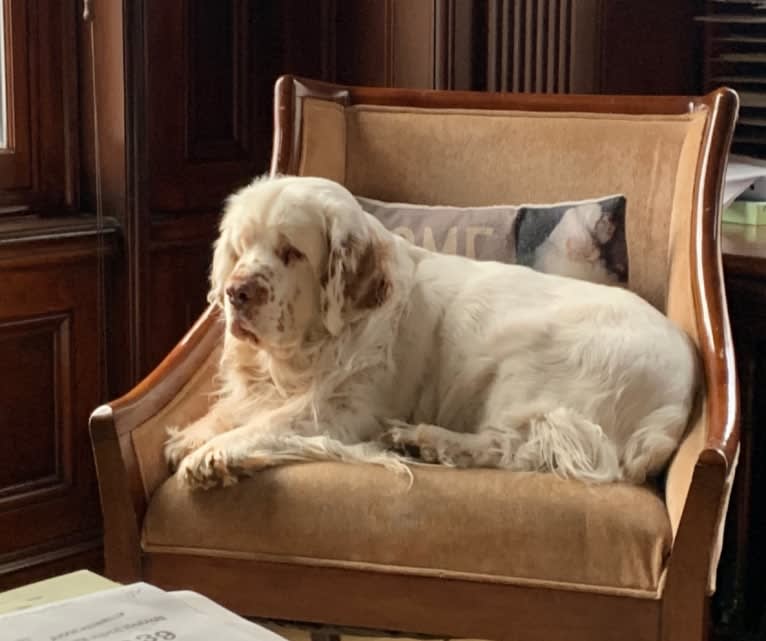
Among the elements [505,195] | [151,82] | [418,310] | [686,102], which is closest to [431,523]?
[418,310]

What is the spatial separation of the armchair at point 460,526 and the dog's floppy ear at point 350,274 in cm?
25

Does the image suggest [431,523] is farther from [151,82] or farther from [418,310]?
[151,82]

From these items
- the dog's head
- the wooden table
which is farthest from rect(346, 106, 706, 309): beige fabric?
the dog's head

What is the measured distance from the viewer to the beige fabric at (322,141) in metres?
2.27

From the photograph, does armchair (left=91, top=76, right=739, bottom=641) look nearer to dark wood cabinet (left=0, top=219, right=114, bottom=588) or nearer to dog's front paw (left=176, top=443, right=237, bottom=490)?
dog's front paw (left=176, top=443, right=237, bottom=490)

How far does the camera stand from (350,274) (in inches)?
75.3

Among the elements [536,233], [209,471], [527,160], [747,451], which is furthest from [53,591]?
[747,451]

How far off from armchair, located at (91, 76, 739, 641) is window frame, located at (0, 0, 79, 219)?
0.72 meters

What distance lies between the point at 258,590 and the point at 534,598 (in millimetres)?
392

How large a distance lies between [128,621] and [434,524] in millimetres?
655

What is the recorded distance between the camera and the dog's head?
74.0 inches

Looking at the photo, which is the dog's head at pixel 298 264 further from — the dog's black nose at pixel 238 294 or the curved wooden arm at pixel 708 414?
the curved wooden arm at pixel 708 414

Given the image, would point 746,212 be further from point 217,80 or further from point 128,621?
point 128,621

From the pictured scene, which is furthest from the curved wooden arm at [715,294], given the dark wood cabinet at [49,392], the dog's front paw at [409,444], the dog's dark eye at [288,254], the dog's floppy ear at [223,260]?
the dark wood cabinet at [49,392]
